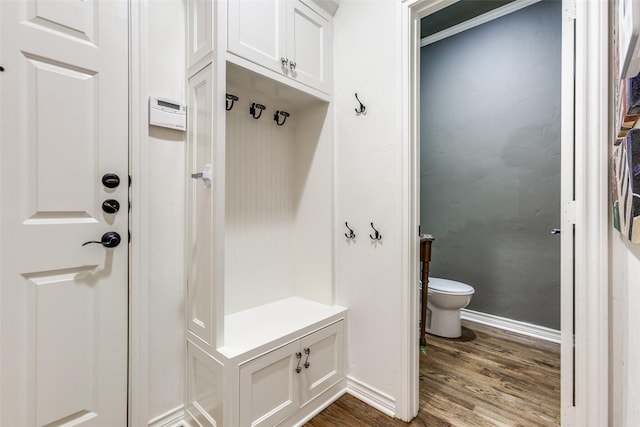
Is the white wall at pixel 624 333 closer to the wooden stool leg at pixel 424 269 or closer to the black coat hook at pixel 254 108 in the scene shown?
the wooden stool leg at pixel 424 269

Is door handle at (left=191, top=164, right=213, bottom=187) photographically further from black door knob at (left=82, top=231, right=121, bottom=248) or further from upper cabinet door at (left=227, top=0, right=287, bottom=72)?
upper cabinet door at (left=227, top=0, right=287, bottom=72)

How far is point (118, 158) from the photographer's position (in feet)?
4.28

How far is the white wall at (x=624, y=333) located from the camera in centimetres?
75

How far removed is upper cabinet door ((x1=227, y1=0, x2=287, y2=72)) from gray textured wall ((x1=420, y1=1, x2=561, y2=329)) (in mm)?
2083

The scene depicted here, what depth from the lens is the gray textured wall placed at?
2420 mm

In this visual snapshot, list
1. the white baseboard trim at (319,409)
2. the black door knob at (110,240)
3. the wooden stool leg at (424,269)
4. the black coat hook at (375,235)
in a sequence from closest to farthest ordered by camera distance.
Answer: the black door knob at (110,240)
the white baseboard trim at (319,409)
the black coat hook at (375,235)
the wooden stool leg at (424,269)

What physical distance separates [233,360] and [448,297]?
6.08 ft

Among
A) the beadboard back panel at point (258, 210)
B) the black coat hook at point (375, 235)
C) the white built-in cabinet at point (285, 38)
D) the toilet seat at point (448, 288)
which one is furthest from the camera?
the toilet seat at point (448, 288)

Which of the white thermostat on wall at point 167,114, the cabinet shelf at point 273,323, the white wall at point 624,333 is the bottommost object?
the cabinet shelf at point 273,323

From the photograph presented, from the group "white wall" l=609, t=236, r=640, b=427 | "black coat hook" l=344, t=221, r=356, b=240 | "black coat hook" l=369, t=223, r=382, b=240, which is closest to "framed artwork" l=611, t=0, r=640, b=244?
"white wall" l=609, t=236, r=640, b=427

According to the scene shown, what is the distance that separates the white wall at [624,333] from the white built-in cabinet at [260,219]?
1163mm

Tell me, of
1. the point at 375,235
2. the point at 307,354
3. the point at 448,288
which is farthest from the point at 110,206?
the point at 448,288

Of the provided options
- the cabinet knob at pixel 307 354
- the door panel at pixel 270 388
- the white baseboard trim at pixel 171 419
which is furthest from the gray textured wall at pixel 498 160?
the white baseboard trim at pixel 171 419

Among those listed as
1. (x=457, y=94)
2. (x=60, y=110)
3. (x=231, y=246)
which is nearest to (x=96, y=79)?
(x=60, y=110)
